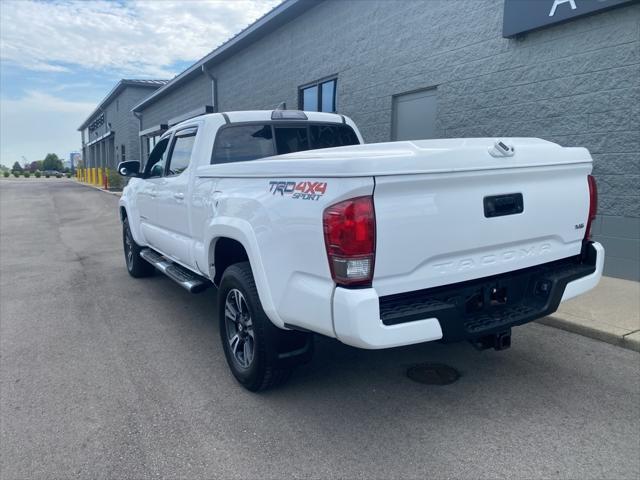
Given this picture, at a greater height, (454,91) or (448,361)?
(454,91)

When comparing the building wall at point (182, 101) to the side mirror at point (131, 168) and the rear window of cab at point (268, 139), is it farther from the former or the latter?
the rear window of cab at point (268, 139)

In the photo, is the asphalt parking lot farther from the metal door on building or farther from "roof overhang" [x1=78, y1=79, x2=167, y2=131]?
"roof overhang" [x1=78, y1=79, x2=167, y2=131]

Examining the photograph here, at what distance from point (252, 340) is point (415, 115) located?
667 cm

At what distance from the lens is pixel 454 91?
26.5 feet

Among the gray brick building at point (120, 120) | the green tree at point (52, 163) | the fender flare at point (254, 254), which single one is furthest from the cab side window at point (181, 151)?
the green tree at point (52, 163)

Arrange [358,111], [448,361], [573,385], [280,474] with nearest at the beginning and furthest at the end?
[280,474]
[573,385]
[448,361]
[358,111]

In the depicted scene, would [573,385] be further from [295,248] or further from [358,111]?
[358,111]

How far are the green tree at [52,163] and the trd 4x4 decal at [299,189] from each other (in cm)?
9226

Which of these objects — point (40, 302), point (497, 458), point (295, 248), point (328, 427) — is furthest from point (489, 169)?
point (40, 302)

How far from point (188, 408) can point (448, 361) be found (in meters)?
2.09

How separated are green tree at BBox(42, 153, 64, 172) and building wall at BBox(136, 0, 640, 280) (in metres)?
85.7

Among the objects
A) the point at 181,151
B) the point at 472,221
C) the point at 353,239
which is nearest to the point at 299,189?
the point at 353,239

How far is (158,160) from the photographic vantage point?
6.08m

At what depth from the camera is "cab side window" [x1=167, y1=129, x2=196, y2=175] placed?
4848 mm
